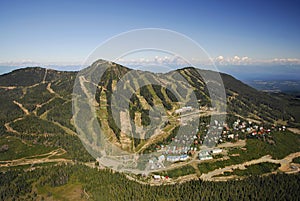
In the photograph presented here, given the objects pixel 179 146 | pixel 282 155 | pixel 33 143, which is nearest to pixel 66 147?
pixel 33 143

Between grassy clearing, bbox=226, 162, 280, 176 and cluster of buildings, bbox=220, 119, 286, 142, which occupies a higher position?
cluster of buildings, bbox=220, 119, 286, 142

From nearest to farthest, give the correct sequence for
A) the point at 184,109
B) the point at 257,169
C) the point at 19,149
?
the point at 257,169, the point at 19,149, the point at 184,109

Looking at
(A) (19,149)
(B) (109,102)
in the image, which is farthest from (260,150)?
(A) (19,149)

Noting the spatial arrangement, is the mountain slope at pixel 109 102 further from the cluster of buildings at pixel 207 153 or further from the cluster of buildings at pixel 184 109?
the cluster of buildings at pixel 207 153

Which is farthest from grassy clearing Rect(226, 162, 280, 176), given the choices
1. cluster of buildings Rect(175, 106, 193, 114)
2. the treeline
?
cluster of buildings Rect(175, 106, 193, 114)

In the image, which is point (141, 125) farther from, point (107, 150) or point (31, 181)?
point (31, 181)

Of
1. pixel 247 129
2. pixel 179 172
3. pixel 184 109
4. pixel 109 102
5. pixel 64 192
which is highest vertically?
pixel 109 102

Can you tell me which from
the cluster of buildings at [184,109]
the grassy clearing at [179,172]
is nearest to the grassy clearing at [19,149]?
the grassy clearing at [179,172]

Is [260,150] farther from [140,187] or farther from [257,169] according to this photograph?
[140,187]

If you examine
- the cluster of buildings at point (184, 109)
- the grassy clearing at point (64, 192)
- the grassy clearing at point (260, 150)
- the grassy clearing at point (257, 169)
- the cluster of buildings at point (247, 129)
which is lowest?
the grassy clearing at point (64, 192)

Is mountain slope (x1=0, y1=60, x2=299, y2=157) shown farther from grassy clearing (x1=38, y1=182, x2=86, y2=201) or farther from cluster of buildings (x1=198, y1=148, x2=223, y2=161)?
grassy clearing (x1=38, y1=182, x2=86, y2=201)

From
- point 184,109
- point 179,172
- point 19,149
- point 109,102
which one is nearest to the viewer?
point 179,172
